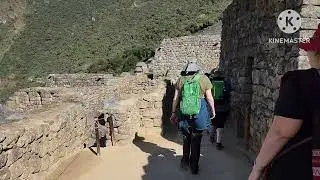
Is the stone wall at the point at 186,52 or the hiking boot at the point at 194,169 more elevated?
the stone wall at the point at 186,52

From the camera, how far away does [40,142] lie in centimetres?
580

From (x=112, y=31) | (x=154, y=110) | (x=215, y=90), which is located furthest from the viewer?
(x=112, y=31)

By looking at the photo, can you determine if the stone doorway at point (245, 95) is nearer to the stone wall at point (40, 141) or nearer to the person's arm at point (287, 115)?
the stone wall at point (40, 141)

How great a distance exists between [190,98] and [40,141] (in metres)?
2.00

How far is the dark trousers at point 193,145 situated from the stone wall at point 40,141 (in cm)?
174

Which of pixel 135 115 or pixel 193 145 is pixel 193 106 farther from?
pixel 135 115

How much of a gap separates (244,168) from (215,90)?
183 centimetres

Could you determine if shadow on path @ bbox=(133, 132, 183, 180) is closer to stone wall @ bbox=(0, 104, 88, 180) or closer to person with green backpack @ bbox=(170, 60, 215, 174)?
person with green backpack @ bbox=(170, 60, 215, 174)

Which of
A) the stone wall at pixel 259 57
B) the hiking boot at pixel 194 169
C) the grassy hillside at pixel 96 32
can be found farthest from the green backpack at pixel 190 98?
the grassy hillside at pixel 96 32

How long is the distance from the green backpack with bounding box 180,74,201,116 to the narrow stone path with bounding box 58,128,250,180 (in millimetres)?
943

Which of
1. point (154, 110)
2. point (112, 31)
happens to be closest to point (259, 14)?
point (154, 110)

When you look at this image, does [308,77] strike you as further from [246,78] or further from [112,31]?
[112,31]

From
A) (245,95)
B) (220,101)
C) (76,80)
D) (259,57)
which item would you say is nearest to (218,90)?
(220,101)

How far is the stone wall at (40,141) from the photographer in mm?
4906
